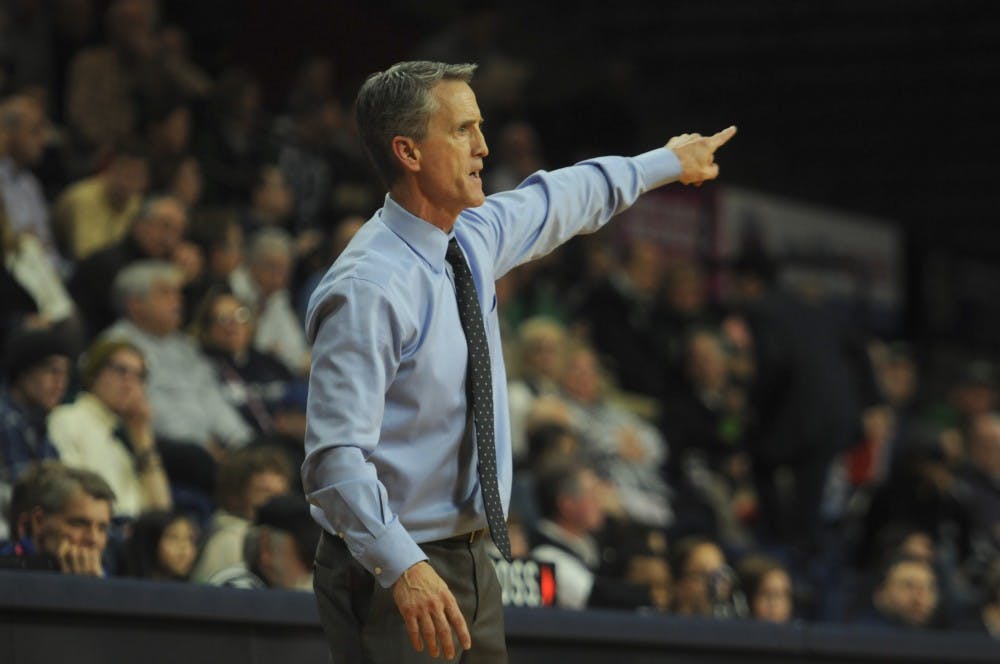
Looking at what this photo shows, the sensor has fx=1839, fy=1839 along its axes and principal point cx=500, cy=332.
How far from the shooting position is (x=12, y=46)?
916 cm

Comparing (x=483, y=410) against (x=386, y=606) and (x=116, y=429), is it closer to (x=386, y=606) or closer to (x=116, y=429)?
(x=386, y=606)

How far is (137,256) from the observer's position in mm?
7773

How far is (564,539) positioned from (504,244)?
3837 mm

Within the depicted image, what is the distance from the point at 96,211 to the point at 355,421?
17.8 feet

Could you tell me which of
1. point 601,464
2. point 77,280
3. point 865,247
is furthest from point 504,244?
point 865,247

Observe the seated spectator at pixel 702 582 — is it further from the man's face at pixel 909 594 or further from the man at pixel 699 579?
the man's face at pixel 909 594

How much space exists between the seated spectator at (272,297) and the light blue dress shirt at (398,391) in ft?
16.2

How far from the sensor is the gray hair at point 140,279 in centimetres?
719

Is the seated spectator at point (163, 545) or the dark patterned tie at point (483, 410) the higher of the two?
the dark patterned tie at point (483, 410)

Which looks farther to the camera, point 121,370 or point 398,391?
point 121,370

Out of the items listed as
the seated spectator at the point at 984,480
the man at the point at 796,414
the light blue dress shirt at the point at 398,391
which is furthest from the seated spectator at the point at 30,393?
the seated spectator at the point at 984,480

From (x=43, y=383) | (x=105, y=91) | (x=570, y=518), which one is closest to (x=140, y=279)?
(x=43, y=383)

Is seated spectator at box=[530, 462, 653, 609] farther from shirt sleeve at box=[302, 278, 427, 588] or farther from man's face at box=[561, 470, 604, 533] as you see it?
shirt sleeve at box=[302, 278, 427, 588]

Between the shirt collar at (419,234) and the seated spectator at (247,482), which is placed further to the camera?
the seated spectator at (247,482)
